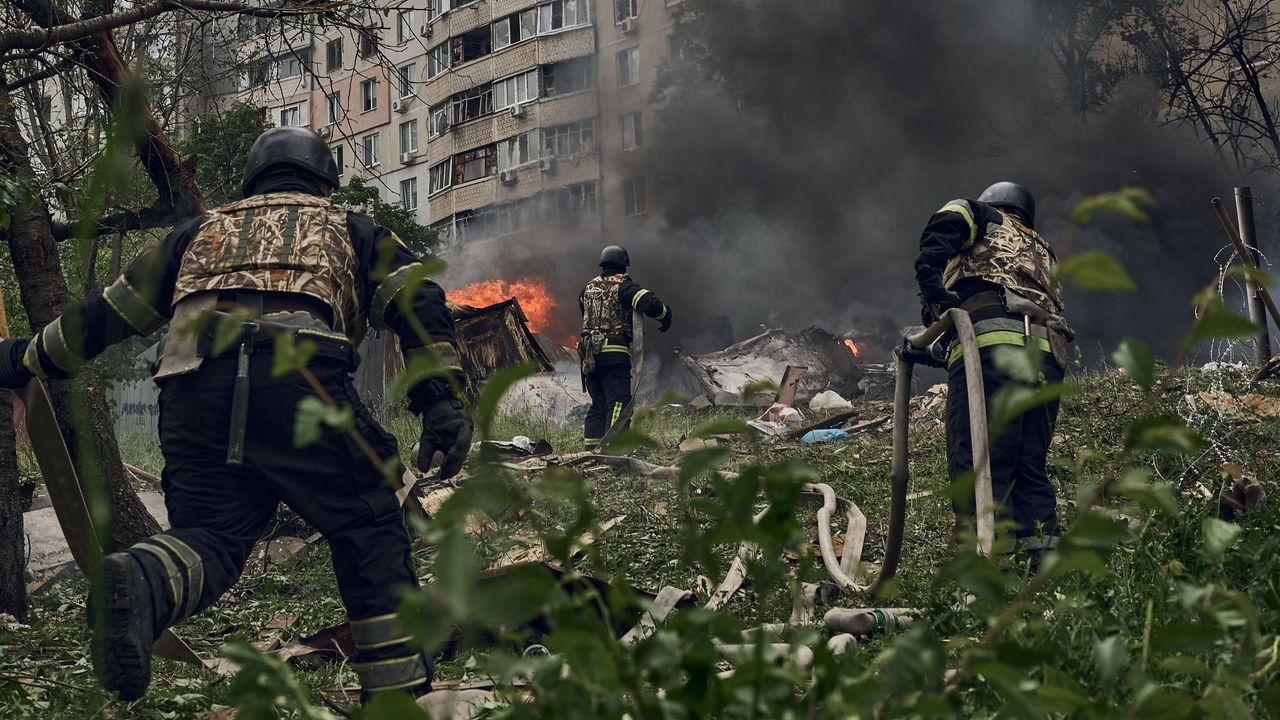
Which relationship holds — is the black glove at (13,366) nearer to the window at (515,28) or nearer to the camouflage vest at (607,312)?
the camouflage vest at (607,312)

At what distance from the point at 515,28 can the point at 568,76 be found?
3.24m

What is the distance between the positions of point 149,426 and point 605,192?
56.0 feet

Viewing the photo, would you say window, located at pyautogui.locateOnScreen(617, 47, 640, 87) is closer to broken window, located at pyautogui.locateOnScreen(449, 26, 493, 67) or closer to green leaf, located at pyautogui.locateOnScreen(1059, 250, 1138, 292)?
broken window, located at pyautogui.locateOnScreen(449, 26, 493, 67)

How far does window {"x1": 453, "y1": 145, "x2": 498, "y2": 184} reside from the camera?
3862cm

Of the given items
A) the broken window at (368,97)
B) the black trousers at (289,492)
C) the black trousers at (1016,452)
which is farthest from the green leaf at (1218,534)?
the broken window at (368,97)

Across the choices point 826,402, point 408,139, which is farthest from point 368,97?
point 826,402

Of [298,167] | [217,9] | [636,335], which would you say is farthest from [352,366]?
[636,335]

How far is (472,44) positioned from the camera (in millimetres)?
41125

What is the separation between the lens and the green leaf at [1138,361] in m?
1.03

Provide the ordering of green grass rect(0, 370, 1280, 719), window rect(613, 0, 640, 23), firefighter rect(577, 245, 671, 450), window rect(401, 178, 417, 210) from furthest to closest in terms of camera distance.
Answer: window rect(401, 178, 417, 210) < window rect(613, 0, 640, 23) < firefighter rect(577, 245, 671, 450) < green grass rect(0, 370, 1280, 719)

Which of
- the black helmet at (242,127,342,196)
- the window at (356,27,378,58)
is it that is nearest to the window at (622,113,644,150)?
the window at (356,27,378,58)

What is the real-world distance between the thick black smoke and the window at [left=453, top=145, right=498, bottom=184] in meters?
11.1

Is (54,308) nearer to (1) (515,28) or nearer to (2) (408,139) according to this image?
(1) (515,28)

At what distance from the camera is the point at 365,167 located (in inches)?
259
